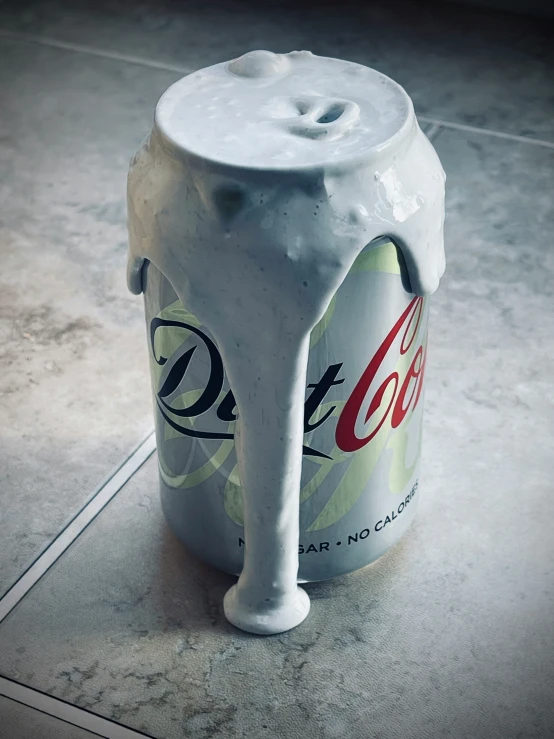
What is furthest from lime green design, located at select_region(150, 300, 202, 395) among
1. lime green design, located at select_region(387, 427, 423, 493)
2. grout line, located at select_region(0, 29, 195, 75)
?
grout line, located at select_region(0, 29, 195, 75)

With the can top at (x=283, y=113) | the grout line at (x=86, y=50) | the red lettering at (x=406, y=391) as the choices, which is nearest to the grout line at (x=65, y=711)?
the red lettering at (x=406, y=391)

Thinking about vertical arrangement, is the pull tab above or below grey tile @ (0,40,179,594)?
above

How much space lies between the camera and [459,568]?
1.02m

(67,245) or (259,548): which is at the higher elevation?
(259,548)

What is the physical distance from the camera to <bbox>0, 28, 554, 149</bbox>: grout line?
1.75 m

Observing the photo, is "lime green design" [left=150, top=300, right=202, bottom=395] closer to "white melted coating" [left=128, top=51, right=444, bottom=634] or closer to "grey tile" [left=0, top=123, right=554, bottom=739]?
"white melted coating" [left=128, top=51, right=444, bottom=634]

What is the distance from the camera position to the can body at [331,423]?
0.81 meters

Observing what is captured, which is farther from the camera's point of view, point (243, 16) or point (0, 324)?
point (243, 16)

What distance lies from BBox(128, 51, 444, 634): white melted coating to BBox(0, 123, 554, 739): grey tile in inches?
6.0

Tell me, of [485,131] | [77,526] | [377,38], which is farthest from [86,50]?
[77,526]

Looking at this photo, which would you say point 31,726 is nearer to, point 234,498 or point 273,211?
point 234,498

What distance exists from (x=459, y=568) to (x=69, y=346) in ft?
1.90

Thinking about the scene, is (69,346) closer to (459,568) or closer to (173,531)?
(173,531)

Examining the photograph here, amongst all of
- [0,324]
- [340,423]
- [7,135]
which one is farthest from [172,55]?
[340,423]
